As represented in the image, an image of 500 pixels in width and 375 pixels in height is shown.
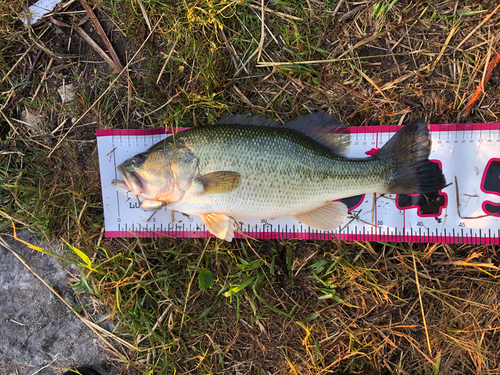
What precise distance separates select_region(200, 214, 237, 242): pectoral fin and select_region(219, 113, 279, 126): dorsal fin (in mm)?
812

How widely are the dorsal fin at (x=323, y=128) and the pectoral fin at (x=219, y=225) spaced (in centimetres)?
97

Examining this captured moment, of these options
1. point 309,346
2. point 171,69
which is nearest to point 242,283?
point 309,346

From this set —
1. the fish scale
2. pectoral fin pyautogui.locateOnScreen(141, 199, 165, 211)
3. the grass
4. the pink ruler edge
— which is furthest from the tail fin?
pectoral fin pyautogui.locateOnScreen(141, 199, 165, 211)

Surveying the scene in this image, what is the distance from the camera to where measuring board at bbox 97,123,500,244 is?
2.41 meters

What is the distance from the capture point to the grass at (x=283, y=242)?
8.17 feet

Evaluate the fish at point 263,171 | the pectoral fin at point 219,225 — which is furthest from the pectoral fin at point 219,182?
the pectoral fin at point 219,225

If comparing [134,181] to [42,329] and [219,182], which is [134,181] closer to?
[219,182]

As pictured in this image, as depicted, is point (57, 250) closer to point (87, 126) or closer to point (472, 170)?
point (87, 126)

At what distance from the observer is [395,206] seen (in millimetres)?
2521

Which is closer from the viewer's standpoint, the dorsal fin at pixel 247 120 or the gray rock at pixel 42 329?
the dorsal fin at pixel 247 120

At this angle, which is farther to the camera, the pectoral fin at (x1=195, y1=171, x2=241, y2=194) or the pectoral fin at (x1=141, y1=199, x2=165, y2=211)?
the pectoral fin at (x1=141, y1=199, x2=165, y2=211)

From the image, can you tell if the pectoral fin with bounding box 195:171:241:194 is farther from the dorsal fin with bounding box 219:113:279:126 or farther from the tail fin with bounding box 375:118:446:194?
the tail fin with bounding box 375:118:446:194

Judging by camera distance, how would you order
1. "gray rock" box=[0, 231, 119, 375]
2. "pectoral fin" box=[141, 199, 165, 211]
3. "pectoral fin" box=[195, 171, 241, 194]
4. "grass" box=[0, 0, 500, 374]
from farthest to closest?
"gray rock" box=[0, 231, 119, 375], "grass" box=[0, 0, 500, 374], "pectoral fin" box=[141, 199, 165, 211], "pectoral fin" box=[195, 171, 241, 194]

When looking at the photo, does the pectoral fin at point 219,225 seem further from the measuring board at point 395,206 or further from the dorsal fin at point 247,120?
the dorsal fin at point 247,120
